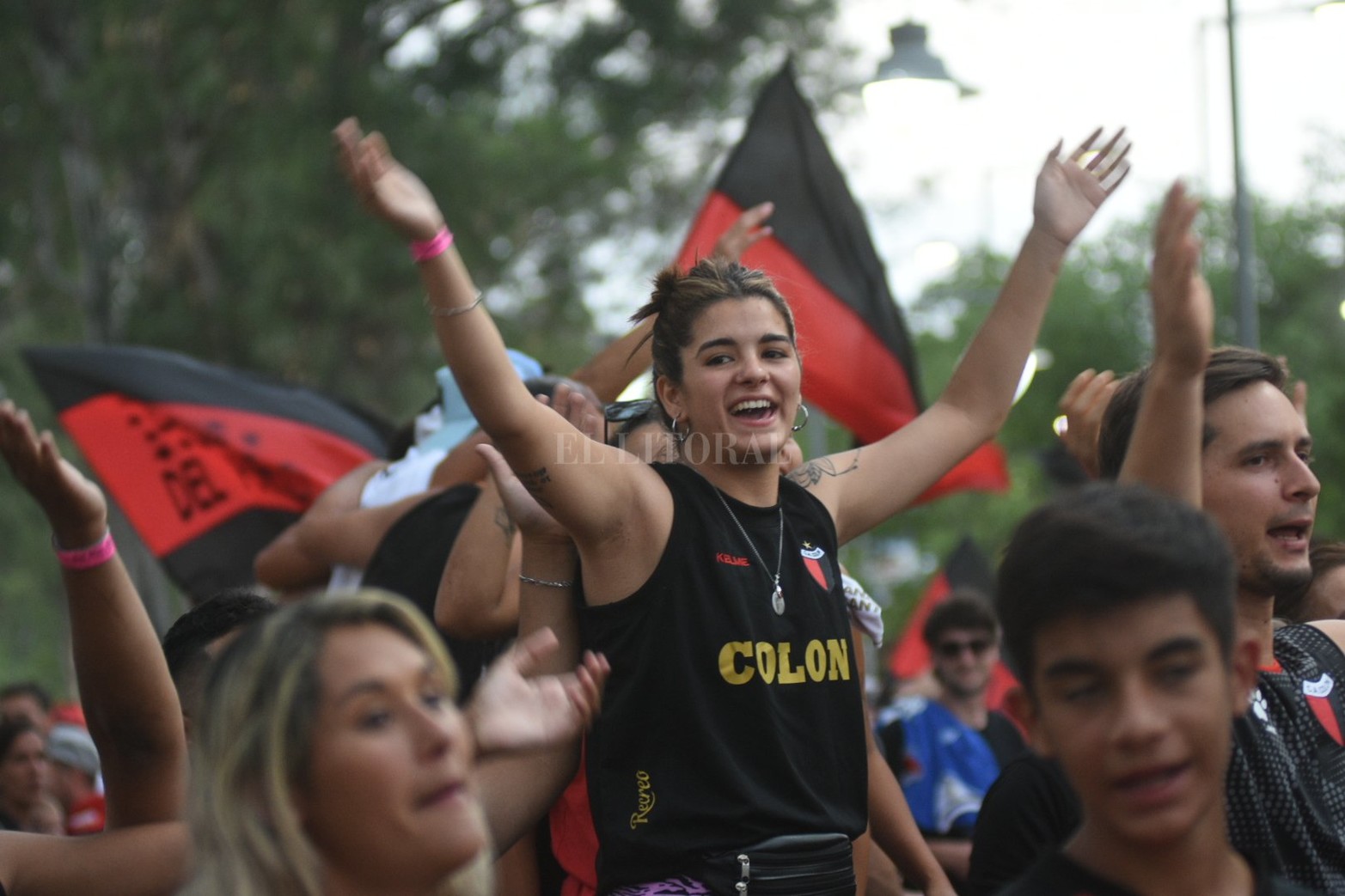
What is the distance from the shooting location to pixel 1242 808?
3297 mm

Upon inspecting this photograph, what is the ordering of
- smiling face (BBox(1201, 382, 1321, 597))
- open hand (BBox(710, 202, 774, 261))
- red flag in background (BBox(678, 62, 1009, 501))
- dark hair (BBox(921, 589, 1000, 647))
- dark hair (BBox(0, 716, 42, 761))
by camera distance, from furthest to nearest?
dark hair (BBox(921, 589, 1000, 647)) → dark hair (BBox(0, 716, 42, 761)) → red flag in background (BBox(678, 62, 1009, 501)) → open hand (BBox(710, 202, 774, 261)) → smiling face (BBox(1201, 382, 1321, 597))

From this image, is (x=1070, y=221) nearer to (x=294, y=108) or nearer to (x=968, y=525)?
(x=294, y=108)

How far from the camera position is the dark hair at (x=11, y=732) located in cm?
775

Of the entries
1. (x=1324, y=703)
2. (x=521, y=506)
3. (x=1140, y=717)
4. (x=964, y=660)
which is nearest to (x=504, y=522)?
(x=521, y=506)

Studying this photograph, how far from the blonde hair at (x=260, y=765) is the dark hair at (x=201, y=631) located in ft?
4.44

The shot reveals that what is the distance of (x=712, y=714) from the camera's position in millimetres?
3783

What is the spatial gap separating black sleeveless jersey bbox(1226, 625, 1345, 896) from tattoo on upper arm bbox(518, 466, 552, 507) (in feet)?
4.83

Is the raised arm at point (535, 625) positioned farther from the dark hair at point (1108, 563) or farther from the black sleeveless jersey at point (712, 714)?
the dark hair at point (1108, 563)

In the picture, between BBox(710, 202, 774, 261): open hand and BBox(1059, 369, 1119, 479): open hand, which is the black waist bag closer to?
BBox(1059, 369, 1119, 479): open hand

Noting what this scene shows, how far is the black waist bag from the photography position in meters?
3.71

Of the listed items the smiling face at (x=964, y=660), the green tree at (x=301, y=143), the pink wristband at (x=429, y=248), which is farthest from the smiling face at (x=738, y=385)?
the green tree at (x=301, y=143)

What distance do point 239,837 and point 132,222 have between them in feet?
56.0

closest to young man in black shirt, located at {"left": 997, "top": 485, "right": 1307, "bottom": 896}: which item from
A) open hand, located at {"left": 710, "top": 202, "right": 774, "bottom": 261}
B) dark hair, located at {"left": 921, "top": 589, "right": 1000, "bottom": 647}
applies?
open hand, located at {"left": 710, "top": 202, "right": 774, "bottom": 261}

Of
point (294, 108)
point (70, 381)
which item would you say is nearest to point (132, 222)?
point (294, 108)
